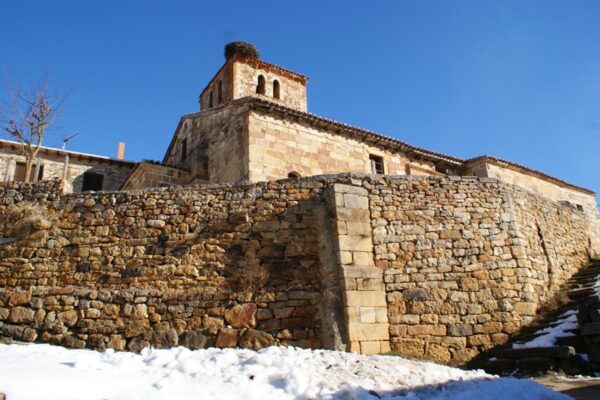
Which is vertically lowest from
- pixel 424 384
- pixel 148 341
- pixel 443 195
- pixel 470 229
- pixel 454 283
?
pixel 424 384

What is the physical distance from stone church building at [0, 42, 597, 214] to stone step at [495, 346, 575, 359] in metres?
8.66

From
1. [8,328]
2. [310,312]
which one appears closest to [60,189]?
[8,328]

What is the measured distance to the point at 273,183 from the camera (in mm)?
9609

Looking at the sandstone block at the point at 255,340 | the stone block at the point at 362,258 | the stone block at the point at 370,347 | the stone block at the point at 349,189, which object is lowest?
the stone block at the point at 370,347

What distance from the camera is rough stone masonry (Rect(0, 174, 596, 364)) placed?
8352 mm

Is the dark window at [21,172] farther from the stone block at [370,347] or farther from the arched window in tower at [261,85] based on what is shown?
the stone block at [370,347]

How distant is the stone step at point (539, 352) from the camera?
8078 millimetres

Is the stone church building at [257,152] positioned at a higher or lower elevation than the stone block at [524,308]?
higher

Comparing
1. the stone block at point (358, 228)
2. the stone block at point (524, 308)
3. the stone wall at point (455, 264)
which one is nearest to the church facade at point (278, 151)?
the stone block at point (358, 228)

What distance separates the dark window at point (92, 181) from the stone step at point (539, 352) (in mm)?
19950

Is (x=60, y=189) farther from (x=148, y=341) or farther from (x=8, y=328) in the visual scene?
(x=148, y=341)

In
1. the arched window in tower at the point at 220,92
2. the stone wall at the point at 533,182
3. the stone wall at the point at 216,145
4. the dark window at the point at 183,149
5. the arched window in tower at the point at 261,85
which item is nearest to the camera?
the stone wall at the point at 216,145

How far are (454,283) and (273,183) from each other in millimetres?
3899

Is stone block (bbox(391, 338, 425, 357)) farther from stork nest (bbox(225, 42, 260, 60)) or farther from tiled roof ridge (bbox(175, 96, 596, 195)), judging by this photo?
stork nest (bbox(225, 42, 260, 60))
